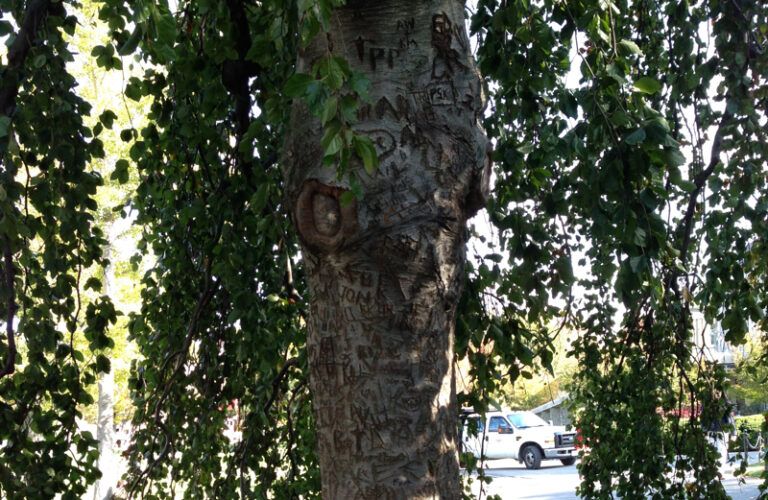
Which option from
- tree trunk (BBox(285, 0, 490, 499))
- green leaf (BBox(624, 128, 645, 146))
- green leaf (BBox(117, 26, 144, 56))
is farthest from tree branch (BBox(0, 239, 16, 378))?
green leaf (BBox(624, 128, 645, 146))

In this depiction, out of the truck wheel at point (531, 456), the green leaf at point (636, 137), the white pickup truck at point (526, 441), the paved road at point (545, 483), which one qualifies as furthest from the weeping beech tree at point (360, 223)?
the truck wheel at point (531, 456)

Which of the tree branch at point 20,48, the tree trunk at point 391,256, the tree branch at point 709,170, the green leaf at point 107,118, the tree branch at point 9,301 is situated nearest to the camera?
the tree trunk at point 391,256

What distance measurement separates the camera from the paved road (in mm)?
13406

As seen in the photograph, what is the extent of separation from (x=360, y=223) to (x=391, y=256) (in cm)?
10

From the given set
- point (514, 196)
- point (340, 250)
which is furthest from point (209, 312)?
point (340, 250)

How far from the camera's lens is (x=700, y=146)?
4625mm

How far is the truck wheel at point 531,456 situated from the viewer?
65.6 ft

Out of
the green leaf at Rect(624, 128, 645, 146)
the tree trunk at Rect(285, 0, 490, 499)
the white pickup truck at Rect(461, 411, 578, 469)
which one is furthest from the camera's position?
the white pickup truck at Rect(461, 411, 578, 469)

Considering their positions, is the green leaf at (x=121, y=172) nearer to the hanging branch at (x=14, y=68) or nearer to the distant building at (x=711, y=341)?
the hanging branch at (x=14, y=68)

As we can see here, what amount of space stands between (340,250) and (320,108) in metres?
0.54

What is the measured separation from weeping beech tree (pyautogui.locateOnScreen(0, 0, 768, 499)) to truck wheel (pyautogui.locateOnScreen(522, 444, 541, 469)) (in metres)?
14.4

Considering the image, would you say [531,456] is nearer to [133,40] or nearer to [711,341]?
[711,341]

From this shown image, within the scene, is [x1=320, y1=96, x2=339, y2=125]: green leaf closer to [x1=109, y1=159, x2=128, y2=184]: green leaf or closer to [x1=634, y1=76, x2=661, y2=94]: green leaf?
[x1=634, y1=76, x2=661, y2=94]: green leaf

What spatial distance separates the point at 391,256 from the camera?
193cm
